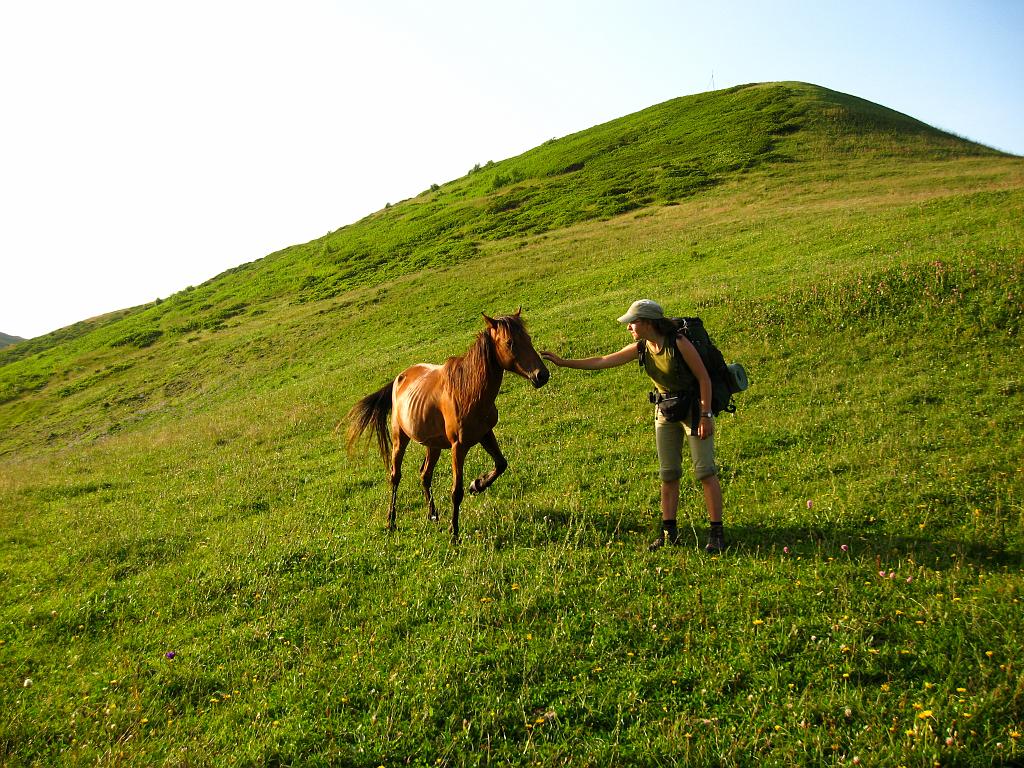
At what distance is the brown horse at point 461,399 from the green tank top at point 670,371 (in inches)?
52.1

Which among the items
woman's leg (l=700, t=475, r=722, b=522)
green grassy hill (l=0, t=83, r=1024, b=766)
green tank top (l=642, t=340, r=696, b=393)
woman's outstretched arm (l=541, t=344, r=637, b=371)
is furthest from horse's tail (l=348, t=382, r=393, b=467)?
woman's leg (l=700, t=475, r=722, b=522)

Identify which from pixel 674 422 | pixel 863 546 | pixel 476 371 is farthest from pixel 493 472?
pixel 863 546

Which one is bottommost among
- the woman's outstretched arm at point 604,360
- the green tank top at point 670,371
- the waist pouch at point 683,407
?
the waist pouch at point 683,407

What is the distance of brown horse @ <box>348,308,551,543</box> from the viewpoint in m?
7.91

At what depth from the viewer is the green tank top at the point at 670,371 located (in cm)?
722

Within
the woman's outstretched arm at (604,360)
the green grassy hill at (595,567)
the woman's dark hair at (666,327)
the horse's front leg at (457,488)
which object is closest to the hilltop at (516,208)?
the green grassy hill at (595,567)

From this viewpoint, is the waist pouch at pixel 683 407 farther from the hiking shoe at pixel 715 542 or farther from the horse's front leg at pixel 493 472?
the horse's front leg at pixel 493 472

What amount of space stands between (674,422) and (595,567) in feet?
6.37

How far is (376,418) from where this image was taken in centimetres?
1106

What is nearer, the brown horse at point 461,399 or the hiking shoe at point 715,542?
the hiking shoe at point 715,542

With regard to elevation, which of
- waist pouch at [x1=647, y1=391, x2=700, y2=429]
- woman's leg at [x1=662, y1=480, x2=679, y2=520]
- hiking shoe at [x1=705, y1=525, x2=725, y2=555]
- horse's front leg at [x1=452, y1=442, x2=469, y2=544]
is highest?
waist pouch at [x1=647, y1=391, x2=700, y2=429]

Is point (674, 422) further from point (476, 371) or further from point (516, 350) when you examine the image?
point (476, 371)

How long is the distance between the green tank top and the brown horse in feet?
4.34

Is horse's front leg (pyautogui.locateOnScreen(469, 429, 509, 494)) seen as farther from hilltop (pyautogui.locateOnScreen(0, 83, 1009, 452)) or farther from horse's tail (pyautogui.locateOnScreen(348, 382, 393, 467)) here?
hilltop (pyautogui.locateOnScreen(0, 83, 1009, 452))
